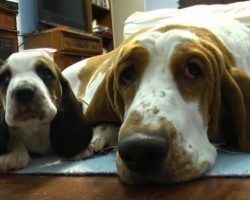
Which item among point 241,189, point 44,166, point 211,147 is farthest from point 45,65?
point 241,189

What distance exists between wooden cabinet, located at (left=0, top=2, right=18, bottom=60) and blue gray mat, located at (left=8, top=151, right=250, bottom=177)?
2.36 metres

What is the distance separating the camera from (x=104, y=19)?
690cm

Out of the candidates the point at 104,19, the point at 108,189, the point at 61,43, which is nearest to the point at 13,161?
the point at 108,189

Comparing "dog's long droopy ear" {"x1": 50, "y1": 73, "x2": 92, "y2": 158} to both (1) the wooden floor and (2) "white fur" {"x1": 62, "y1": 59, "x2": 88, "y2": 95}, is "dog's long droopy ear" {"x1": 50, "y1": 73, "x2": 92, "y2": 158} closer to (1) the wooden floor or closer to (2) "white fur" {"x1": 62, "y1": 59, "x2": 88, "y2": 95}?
(1) the wooden floor

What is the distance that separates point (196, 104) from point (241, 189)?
287mm

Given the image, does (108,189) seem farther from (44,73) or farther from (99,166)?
(44,73)

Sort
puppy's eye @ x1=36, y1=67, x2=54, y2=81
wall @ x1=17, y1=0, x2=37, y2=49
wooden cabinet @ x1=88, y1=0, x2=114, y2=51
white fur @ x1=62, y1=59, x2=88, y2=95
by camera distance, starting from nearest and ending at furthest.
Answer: puppy's eye @ x1=36, y1=67, x2=54, y2=81 → white fur @ x1=62, y1=59, x2=88, y2=95 → wall @ x1=17, y1=0, x2=37, y2=49 → wooden cabinet @ x1=88, y1=0, x2=114, y2=51

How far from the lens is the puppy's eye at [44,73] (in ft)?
4.83

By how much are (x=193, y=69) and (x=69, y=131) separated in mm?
502

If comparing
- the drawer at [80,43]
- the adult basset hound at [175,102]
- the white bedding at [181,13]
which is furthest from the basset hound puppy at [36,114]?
the drawer at [80,43]

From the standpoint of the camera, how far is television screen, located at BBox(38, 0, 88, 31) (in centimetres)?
499

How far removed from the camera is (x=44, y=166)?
141 cm

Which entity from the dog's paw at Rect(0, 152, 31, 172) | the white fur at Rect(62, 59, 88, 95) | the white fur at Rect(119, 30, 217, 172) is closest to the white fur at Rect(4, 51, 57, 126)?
the dog's paw at Rect(0, 152, 31, 172)

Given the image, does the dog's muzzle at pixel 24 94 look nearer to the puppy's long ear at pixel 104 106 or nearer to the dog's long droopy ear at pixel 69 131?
the dog's long droopy ear at pixel 69 131
